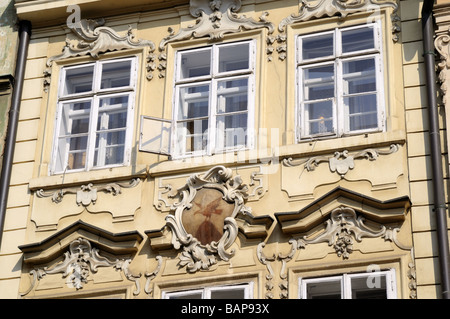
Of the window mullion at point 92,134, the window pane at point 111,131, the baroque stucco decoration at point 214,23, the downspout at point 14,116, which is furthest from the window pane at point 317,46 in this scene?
the downspout at point 14,116

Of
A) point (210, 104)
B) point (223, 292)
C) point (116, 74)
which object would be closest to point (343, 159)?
point (210, 104)

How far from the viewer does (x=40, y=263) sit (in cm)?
1409

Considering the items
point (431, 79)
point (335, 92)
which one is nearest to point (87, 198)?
point (335, 92)

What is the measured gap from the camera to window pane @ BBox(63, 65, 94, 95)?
1550cm

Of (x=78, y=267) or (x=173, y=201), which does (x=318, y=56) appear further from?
(x=78, y=267)

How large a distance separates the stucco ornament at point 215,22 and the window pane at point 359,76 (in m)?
1.23

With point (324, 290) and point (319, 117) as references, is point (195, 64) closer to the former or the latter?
point (319, 117)

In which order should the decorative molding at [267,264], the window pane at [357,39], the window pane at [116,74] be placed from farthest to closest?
the window pane at [116,74]
the window pane at [357,39]
the decorative molding at [267,264]

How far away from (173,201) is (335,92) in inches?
94.4

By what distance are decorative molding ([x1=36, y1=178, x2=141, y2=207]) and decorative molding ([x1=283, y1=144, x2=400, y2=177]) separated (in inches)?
86.9

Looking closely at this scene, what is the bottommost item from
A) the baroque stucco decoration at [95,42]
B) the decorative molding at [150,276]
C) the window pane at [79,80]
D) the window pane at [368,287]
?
the window pane at [368,287]

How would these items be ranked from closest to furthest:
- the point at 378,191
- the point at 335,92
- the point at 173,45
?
1. the point at 378,191
2. the point at 335,92
3. the point at 173,45

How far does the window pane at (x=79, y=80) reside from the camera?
1550 cm

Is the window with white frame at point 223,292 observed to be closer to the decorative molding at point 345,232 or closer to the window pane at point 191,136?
the decorative molding at point 345,232
